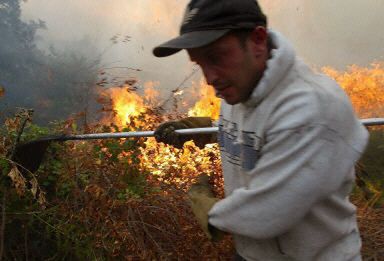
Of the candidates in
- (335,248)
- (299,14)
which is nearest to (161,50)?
(335,248)

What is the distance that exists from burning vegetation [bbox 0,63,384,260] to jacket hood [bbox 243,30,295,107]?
166 cm

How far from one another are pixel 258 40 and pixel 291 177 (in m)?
0.55

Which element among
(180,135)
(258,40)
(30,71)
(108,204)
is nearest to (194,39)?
(258,40)

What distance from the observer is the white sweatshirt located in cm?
136

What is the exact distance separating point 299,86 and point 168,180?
8.85 ft

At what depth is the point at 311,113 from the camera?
136cm

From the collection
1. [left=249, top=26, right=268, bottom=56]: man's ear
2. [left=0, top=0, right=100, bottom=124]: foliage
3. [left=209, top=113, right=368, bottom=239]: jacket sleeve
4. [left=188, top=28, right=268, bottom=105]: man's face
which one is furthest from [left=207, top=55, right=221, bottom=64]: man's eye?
[left=0, top=0, right=100, bottom=124]: foliage

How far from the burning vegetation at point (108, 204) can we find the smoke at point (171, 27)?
1041 centimetres

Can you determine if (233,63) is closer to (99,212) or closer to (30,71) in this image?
(99,212)

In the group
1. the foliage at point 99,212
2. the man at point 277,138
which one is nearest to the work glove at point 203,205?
the man at point 277,138

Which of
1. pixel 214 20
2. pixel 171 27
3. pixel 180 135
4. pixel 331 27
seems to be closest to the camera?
pixel 214 20

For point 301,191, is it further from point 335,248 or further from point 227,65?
point 227,65

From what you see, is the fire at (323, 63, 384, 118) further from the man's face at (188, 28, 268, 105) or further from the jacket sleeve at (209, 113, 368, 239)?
the jacket sleeve at (209, 113, 368, 239)

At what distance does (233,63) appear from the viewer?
155 centimetres
